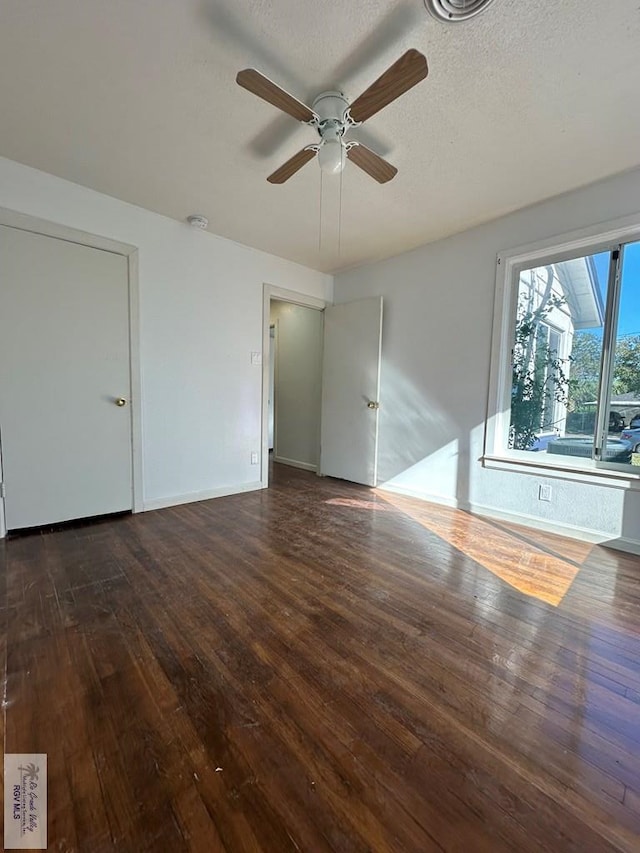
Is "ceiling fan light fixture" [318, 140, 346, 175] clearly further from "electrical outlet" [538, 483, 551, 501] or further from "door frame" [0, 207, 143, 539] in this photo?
"electrical outlet" [538, 483, 551, 501]

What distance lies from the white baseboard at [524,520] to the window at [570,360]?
0.47 meters

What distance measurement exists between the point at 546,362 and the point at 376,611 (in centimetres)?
240

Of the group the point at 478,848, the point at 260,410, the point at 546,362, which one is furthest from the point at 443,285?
the point at 478,848

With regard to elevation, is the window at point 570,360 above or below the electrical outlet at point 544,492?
above

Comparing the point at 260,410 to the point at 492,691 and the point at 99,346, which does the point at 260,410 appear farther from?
the point at 492,691

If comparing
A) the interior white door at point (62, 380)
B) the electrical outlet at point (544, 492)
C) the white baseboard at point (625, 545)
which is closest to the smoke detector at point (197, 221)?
the interior white door at point (62, 380)

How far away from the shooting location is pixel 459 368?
10.7 ft

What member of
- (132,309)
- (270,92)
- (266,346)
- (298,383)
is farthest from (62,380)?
(298,383)

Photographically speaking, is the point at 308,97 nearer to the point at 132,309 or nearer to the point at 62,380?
the point at 132,309

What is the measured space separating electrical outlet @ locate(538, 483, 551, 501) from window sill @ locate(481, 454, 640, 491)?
0.30ft

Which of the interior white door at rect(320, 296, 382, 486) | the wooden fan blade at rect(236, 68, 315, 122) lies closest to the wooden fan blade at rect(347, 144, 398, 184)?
the wooden fan blade at rect(236, 68, 315, 122)

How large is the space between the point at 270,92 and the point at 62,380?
2.31 meters

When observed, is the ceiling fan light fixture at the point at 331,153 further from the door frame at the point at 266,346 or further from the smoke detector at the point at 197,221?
the door frame at the point at 266,346

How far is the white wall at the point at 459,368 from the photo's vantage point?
2.51m
